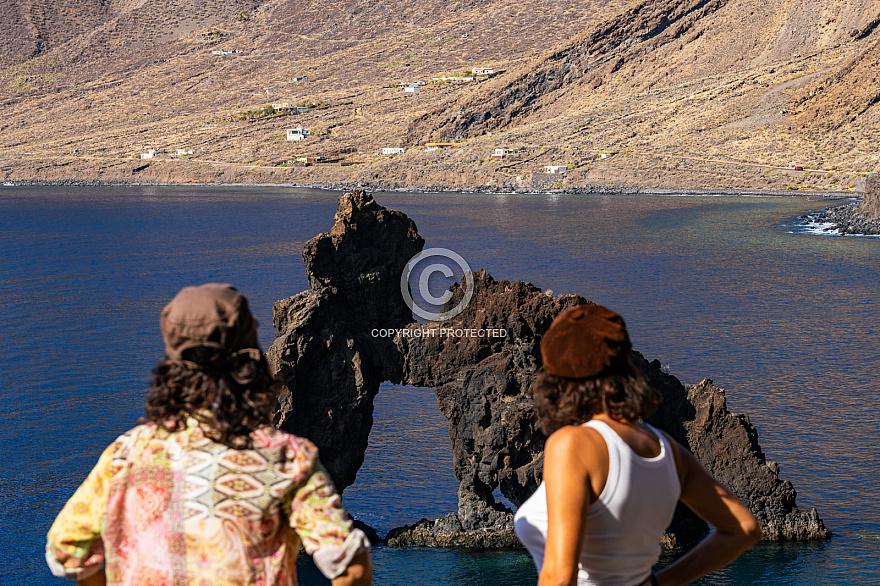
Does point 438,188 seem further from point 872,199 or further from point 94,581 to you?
point 94,581

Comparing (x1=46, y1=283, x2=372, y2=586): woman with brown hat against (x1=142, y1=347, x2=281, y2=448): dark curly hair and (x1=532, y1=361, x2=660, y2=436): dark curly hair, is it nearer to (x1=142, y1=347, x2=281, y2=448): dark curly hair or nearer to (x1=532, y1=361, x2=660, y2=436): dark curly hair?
(x1=142, y1=347, x2=281, y2=448): dark curly hair

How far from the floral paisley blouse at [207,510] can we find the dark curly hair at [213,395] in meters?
0.04

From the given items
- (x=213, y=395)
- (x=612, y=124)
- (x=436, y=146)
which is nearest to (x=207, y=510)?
(x=213, y=395)

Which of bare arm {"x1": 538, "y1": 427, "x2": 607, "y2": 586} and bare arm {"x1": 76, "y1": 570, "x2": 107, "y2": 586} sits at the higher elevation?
bare arm {"x1": 538, "y1": 427, "x2": 607, "y2": 586}

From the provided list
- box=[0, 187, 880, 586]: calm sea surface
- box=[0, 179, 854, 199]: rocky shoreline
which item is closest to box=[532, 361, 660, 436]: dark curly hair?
box=[0, 187, 880, 586]: calm sea surface

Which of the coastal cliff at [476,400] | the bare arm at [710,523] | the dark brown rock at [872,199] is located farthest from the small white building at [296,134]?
the bare arm at [710,523]

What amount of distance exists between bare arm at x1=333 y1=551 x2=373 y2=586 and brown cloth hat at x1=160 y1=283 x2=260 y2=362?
2.58 ft

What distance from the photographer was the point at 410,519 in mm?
28594

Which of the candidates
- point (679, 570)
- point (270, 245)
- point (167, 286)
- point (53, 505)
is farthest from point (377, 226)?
point (270, 245)

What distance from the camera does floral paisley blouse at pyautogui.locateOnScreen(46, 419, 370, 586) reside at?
3.18 metres

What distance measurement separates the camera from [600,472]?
335cm

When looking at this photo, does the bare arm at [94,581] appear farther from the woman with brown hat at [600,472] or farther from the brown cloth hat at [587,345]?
the brown cloth hat at [587,345]

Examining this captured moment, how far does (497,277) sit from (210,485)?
228 ft

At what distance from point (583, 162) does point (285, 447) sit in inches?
5647
